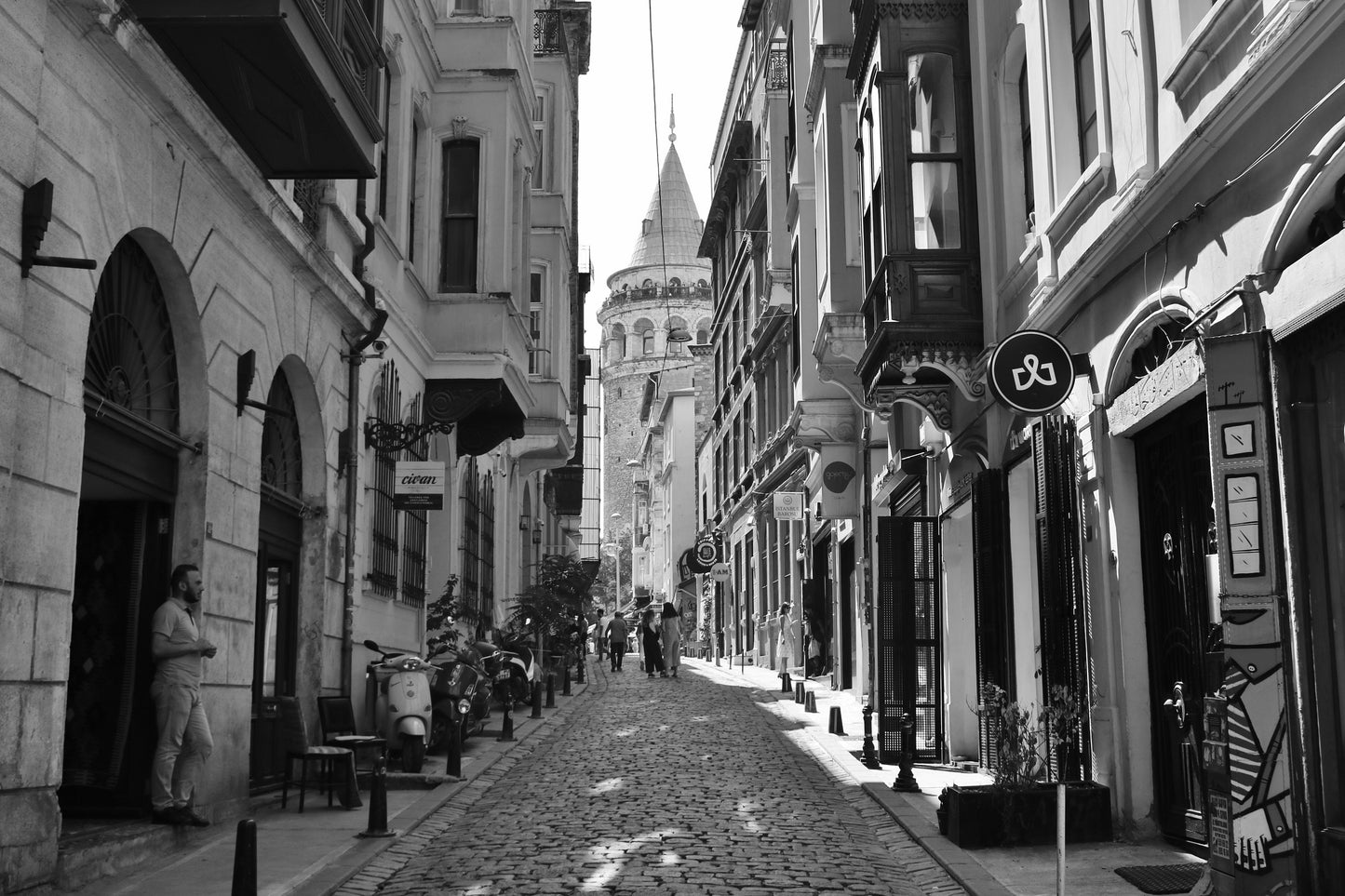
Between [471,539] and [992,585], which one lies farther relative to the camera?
[471,539]

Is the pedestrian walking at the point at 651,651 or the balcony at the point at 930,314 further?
the pedestrian walking at the point at 651,651

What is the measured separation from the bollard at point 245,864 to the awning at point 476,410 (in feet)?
36.2

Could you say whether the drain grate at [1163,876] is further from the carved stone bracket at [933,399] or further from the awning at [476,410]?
the awning at [476,410]

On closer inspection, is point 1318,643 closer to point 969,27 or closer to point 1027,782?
point 1027,782

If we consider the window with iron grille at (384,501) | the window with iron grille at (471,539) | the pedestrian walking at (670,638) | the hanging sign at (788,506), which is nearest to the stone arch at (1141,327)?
the window with iron grille at (384,501)

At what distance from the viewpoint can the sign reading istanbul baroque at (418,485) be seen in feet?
52.9

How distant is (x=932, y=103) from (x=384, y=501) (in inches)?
299

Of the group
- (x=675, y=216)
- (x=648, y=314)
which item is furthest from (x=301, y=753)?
(x=648, y=314)

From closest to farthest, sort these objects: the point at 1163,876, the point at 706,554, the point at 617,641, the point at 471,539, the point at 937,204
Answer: the point at 1163,876
the point at 937,204
the point at 471,539
the point at 617,641
the point at 706,554

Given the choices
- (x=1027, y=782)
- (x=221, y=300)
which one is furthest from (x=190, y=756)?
(x=1027, y=782)

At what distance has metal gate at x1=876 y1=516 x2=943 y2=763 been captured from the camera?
1513 centimetres

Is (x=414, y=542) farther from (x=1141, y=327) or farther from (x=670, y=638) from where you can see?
(x=670, y=638)

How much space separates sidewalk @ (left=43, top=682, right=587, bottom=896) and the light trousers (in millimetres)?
283

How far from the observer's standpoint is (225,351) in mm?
10945
